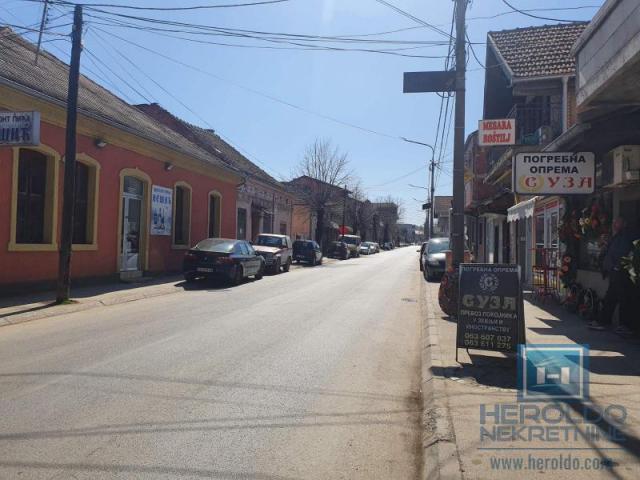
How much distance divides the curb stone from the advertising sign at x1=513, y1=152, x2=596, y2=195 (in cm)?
374

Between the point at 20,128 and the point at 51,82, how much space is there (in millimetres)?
4731

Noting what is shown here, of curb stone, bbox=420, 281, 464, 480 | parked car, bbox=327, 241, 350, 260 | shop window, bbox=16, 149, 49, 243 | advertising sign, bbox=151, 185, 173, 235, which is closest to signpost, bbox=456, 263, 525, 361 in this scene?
curb stone, bbox=420, 281, 464, 480

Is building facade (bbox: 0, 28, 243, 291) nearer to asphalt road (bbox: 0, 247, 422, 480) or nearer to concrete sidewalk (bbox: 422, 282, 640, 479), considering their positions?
asphalt road (bbox: 0, 247, 422, 480)

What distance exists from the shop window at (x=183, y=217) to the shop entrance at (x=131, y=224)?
3276mm

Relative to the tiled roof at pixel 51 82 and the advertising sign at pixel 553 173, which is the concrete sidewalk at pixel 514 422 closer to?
the advertising sign at pixel 553 173

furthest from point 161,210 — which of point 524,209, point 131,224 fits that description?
point 524,209

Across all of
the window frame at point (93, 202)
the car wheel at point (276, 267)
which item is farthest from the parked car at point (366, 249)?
the window frame at point (93, 202)

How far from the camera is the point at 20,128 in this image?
10.8 meters

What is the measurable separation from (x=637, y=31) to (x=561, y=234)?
6.42m

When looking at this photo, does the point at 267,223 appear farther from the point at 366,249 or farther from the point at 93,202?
the point at 366,249

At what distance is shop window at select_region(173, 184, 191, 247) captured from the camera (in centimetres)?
2153

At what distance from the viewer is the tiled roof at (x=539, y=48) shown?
1306 centimetres

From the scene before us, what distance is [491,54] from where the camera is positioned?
723 inches

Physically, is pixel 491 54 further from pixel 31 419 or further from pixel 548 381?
pixel 31 419
